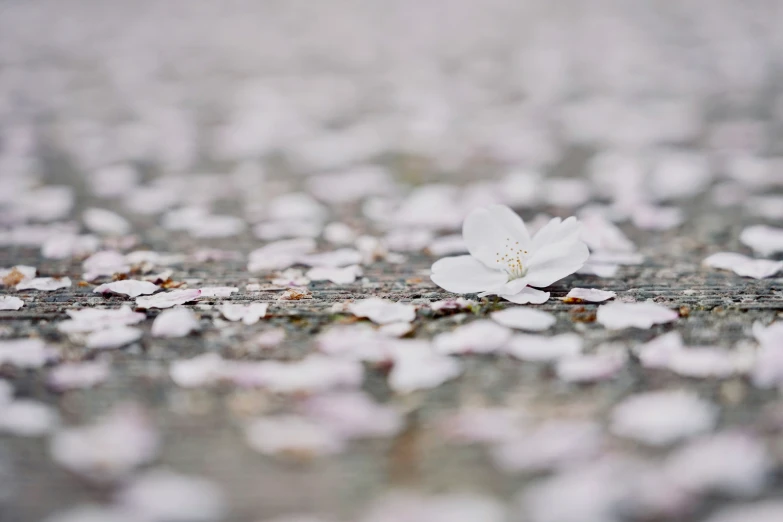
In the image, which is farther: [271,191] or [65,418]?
[271,191]

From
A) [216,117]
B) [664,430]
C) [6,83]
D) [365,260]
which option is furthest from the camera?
[6,83]

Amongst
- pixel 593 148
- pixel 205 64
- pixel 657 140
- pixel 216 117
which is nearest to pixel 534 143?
pixel 593 148

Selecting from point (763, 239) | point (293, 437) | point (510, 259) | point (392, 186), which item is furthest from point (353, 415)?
point (392, 186)

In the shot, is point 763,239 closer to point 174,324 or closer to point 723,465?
point 723,465

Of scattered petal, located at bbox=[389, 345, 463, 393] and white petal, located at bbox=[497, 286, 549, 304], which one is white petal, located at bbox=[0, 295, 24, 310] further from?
white petal, located at bbox=[497, 286, 549, 304]

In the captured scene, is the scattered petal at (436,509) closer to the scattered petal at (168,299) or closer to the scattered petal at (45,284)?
the scattered petal at (168,299)

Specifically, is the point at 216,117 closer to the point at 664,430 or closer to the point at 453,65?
A: the point at 453,65

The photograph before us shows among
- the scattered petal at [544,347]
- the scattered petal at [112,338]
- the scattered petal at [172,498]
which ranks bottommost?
the scattered petal at [172,498]

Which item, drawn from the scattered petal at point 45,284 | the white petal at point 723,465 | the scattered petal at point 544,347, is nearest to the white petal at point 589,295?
the scattered petal at point 544,347
